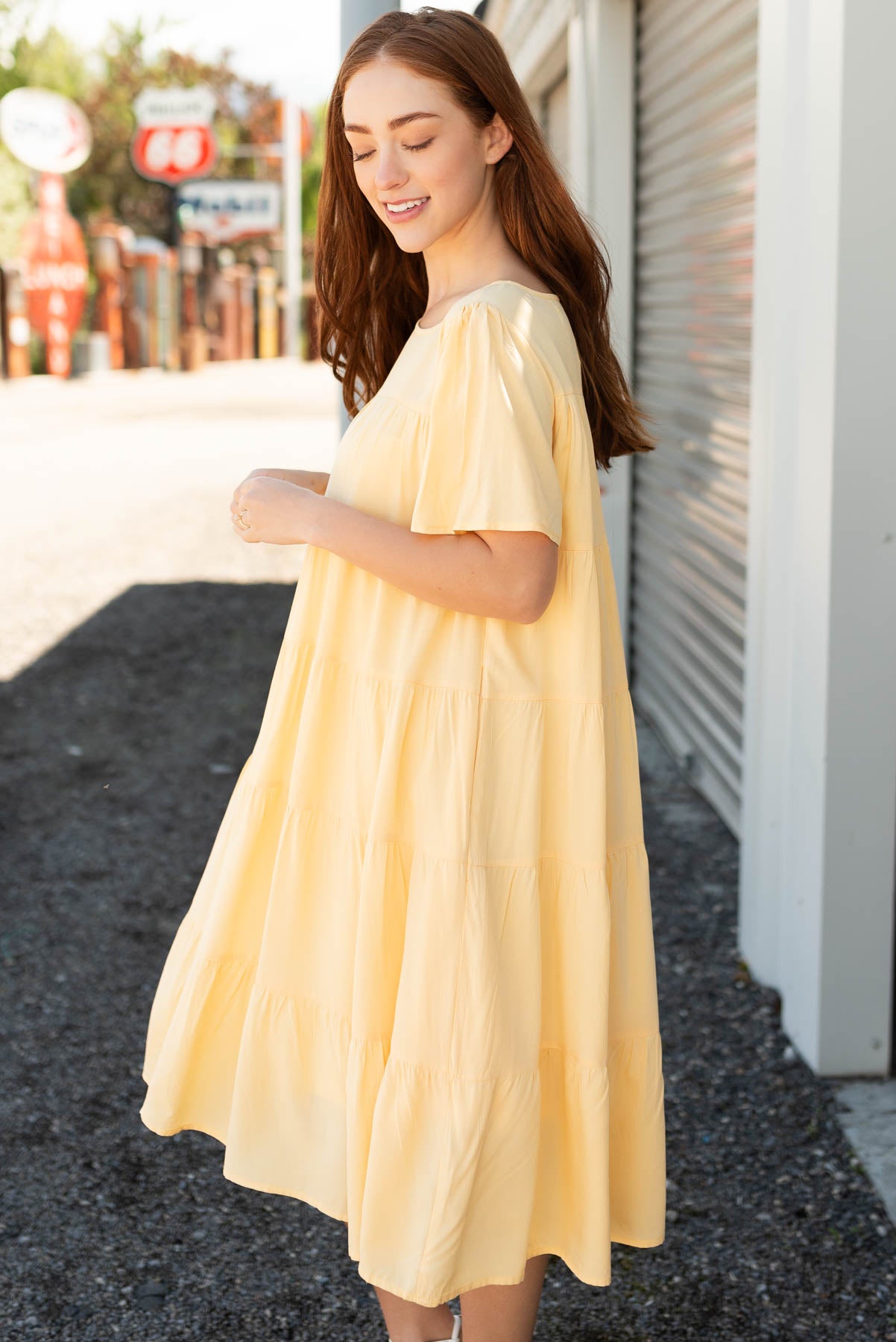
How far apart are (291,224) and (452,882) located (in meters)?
52.2

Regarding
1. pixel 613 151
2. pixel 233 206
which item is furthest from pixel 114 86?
pixel 613 151

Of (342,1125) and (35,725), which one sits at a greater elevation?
(342,1125)

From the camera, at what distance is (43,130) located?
109 feet

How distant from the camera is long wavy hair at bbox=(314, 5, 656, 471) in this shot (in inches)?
71.2

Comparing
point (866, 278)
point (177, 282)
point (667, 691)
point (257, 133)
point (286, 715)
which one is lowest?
point (667, 691)

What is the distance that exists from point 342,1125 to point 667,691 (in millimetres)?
4300

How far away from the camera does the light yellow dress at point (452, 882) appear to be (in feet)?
5.86

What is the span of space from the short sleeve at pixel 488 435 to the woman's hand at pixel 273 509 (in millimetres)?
153

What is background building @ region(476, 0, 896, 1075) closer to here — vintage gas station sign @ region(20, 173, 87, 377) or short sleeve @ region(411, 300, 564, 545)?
short sleeve @ region(411, 300, 564, 545)

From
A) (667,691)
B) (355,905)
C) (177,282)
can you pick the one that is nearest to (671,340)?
(667,691)

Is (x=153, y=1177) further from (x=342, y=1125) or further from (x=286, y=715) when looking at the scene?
(x=286, y=715)

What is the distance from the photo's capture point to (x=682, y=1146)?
123 inches

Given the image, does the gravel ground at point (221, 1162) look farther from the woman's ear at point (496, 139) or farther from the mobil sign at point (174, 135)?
the mobil sign at point (174, 135)

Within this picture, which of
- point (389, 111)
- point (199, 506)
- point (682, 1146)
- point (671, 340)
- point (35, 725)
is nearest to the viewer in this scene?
point (389, 111)
